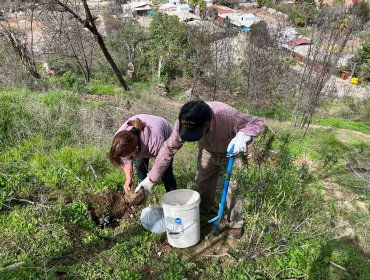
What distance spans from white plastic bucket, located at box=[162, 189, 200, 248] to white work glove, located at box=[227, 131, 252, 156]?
1.97ft

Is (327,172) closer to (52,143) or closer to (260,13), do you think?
(52,143)

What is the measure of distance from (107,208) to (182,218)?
3.72 ft

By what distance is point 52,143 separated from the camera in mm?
4941

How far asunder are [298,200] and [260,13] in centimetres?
4367

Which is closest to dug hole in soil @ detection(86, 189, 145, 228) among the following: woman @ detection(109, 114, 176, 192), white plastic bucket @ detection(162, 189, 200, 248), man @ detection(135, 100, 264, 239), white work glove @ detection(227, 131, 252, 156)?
woman @ detection(109, 114, 176, 192)

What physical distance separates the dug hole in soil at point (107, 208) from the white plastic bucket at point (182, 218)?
1.98 feet

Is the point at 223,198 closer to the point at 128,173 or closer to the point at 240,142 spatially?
the point at 240,142

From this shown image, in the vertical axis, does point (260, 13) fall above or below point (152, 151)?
below

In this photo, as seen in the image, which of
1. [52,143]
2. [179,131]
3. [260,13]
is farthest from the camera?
[260,13]

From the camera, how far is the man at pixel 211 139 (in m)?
2.51

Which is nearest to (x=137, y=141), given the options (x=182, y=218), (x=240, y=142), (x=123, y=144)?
(x=123, y=144)

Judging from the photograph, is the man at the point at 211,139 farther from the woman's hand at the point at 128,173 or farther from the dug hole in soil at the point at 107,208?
the dug hole in soil at the point at 107,208

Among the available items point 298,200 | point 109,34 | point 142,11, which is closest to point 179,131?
point 298,200

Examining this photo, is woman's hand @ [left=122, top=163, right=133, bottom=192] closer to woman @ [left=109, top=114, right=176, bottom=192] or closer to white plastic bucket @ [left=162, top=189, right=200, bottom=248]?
woman @ [left=109, top=114, right=176, bottom=192]
